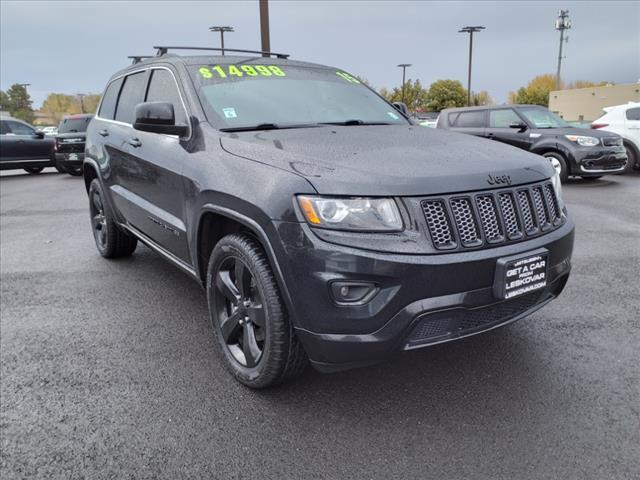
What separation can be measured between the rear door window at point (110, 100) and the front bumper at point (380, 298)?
3.23 m

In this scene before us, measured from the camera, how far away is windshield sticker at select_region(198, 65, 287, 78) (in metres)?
3.39

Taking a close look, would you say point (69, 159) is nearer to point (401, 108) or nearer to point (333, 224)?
point (401, 108)

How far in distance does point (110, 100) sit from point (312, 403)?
3.64 metres

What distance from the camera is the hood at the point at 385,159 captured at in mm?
2166

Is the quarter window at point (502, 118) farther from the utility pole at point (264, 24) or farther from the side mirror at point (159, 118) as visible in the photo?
the side mirror at point (159, 118)

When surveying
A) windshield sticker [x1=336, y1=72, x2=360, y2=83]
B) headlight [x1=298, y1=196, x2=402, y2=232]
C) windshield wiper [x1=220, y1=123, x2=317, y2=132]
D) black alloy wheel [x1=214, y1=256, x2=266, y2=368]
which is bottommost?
black alloy wheel [x1=214, y1=256, x2=266, y2=368]

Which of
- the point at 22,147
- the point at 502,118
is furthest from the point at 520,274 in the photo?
the point at 22,147

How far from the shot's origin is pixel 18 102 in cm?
9812

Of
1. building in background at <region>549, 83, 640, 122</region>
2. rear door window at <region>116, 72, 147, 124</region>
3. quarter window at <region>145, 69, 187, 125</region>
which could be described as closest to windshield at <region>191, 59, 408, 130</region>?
quarter window at <region>145, 69, 187, 125</region>

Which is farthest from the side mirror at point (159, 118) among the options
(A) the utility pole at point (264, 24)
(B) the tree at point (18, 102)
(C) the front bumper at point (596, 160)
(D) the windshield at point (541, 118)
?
(B) the tree at point (18, 102)

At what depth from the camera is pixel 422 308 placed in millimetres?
2111

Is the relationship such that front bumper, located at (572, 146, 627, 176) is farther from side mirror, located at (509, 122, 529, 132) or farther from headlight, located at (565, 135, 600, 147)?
side mirror, located at (509, 122, 529, 132)

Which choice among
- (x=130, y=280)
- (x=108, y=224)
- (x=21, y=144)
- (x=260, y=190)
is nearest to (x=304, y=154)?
(x=260, y=190)

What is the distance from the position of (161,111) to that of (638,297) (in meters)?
3.67
